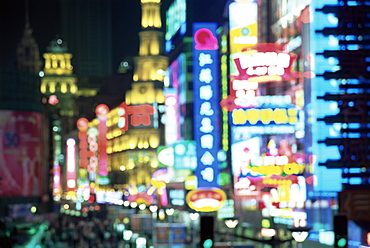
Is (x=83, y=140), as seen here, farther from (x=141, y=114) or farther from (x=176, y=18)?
(x=176, y=18)

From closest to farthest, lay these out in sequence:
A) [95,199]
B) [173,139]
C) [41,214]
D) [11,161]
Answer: [11,161]
[41,214]
[173,139]
[95,199]

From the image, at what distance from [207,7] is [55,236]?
33.9m

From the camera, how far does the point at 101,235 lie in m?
53.6

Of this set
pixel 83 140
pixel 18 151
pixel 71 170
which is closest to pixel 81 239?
pixel 18 151

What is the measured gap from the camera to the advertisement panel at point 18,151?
2881 inches

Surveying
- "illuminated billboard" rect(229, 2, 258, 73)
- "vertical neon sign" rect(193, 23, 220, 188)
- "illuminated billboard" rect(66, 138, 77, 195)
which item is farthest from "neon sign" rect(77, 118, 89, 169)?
"vertical neon sign" rect(193, 23, 220, 188)

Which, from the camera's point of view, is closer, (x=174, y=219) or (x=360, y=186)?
(x=360, y=186)

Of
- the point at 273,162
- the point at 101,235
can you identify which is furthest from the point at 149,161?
the point at 273,162

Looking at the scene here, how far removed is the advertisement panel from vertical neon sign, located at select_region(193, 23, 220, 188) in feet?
89.4

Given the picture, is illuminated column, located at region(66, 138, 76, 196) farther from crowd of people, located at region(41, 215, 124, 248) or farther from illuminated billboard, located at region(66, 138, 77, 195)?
crowd of people, located at region(41, 215, 124, 248)

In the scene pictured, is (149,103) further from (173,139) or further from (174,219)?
(174,219)

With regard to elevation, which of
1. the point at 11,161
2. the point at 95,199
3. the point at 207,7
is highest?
the point at 207,7

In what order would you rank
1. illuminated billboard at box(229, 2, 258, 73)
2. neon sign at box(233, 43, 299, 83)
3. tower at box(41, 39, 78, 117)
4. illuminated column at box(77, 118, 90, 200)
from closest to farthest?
neon sign at box(233, 43, 299, 83)
illuminated billboard at box(229, 2, 258, 73)
illuminated column at box(77, 118, 90, 200)
tower at box(41, 39, 78, 117)

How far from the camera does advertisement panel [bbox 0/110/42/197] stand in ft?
240
